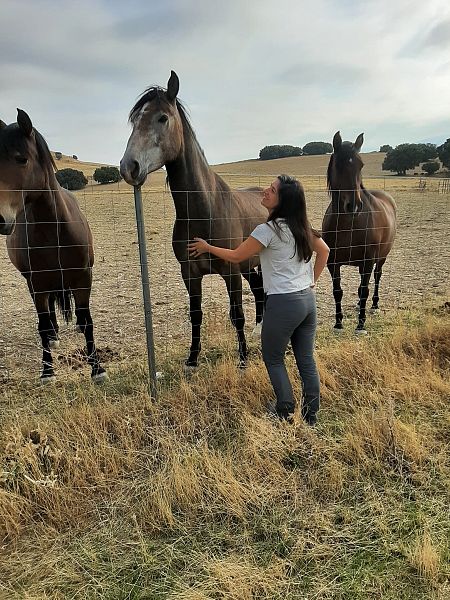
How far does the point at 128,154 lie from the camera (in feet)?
11.0

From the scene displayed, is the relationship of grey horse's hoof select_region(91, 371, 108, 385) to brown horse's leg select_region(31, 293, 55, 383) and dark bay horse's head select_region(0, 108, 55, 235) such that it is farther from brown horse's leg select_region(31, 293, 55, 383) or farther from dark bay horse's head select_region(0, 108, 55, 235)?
dark bay horse's head select_region(0, 108, 55, 235)

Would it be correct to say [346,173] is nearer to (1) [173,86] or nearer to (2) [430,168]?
(1) [173,86]

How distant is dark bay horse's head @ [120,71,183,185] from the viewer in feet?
11.1

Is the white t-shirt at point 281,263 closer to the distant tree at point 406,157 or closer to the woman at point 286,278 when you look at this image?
the woman at point 286,278

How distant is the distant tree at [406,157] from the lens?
52.5 metres

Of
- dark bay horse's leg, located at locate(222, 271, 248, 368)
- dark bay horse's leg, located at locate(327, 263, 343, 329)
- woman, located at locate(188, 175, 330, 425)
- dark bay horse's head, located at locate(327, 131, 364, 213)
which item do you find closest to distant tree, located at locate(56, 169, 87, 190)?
dark bay horse's leg, located at locate(222, 271, 248, 368)

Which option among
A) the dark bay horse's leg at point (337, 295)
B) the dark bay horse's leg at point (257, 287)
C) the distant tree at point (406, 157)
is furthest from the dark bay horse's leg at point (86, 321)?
the distant tree at point (406, 157)

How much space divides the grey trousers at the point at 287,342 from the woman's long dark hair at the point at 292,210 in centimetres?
40

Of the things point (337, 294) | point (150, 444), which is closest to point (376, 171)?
point (337, 294)

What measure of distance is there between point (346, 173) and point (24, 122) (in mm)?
3577

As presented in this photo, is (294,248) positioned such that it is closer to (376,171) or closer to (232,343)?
(232,343)

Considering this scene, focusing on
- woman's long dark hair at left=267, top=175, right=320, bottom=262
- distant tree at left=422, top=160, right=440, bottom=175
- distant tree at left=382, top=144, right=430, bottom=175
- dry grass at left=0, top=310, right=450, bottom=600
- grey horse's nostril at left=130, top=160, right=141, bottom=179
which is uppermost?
distant tree at left=382, top=144, right=430, bottom=175

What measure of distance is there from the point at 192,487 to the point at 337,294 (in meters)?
3.81

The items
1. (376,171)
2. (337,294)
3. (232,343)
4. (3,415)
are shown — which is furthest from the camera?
(376,171)
